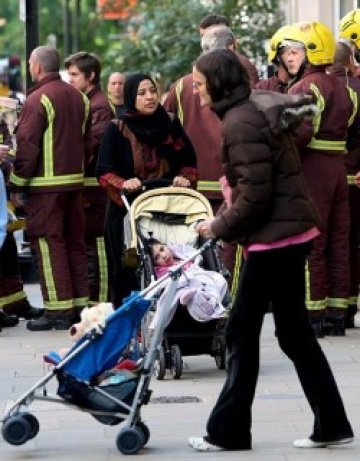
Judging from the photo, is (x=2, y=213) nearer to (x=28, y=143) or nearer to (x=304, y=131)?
(x=28, y=143)

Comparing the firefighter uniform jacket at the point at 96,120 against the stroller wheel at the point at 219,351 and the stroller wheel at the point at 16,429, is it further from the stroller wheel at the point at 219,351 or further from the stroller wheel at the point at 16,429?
the stroller wheel at the point at 16,429

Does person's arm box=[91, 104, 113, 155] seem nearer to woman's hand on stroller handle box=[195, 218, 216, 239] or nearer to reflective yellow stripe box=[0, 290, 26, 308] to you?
reflective yellow stripe box=[0, 290, 26, 308]

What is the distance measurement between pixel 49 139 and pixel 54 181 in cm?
33

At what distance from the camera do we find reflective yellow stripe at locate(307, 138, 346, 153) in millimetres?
12641

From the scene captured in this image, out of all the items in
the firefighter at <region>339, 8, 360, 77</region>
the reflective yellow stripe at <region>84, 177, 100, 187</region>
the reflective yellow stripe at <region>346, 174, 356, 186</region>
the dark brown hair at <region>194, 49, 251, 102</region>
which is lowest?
the reflective yellow stripe at <region>84, 177, 100, 187</region>

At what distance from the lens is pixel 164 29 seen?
1054 inches

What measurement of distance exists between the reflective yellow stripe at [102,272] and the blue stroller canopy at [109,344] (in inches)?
243

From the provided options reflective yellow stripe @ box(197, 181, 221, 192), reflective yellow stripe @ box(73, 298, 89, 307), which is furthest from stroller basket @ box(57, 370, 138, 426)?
reflective yellow stripe @ box(73, 298, 89, 307)

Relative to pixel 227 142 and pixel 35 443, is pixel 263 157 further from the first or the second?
pixel 35 443

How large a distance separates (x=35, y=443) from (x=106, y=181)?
3919mm

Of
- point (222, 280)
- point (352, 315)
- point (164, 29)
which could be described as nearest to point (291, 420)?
point (222, 280)

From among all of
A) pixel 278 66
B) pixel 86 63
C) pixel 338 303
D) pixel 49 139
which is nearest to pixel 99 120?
pixel 86 63

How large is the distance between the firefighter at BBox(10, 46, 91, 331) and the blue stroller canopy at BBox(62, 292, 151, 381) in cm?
Result: 518

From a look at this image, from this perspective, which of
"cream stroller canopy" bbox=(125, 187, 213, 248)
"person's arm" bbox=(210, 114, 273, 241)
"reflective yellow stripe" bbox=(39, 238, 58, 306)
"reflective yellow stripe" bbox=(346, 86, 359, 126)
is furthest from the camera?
"reflective yellow stripe" bbox=(39, 238, 58, 306)
